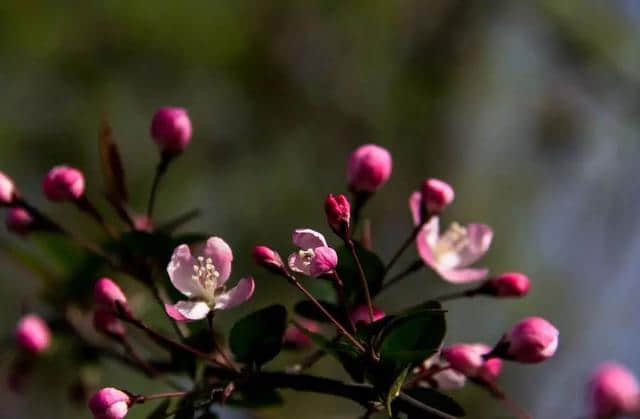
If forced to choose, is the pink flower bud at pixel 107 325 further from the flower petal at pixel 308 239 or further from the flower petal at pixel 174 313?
the flower petal at pixel 308 239

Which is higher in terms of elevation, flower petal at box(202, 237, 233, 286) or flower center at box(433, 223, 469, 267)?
flower petal at box(202, 237, 233, 286)

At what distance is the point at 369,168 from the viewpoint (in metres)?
1.29

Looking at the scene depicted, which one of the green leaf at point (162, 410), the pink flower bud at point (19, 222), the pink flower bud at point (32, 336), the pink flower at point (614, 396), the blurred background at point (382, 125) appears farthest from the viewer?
the blurred background at point (382, 125)

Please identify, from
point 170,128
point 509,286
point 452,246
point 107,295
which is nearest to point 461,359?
point 509,286

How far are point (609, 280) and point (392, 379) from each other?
322cm

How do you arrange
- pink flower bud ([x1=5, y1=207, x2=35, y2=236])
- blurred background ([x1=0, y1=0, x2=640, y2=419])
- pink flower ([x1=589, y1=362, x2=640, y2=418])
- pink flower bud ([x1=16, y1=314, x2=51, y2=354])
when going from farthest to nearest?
1. blurred background ([x1=0, y1=0, x2=640, y2=419])
2. pink flower bud ([x1=16, y1=314, x2=51, y2=354])
3. pink flower bud ([x1=5, y1=207, x2=35, y2=236])
4. pink flower ([x1=589, y1=362, x2=640, y2=418])

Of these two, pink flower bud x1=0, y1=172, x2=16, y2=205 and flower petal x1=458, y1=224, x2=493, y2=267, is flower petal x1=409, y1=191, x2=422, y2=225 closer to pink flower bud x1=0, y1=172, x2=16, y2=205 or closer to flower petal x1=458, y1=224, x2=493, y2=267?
flower petal x1=458, y1=224, x2=493, y2=267

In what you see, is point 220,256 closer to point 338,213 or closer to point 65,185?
point 338,213

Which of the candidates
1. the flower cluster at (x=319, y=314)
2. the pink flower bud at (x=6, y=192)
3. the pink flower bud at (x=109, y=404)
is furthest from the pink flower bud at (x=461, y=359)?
the pink flower bud at (x=6, y=192)

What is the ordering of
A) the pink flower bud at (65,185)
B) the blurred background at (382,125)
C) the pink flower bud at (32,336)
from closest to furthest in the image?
the pink flower bud at (65,185)
the pink flower bud at (32,336)
the blurred background at (382,125)

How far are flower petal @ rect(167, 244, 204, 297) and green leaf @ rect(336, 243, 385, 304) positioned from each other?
16 cm

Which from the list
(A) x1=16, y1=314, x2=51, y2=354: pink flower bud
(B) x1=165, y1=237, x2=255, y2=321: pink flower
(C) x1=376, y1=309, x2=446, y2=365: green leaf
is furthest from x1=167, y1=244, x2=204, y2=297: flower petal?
(A) x1=16, y1=314, x2=51, y2=354: pink flower bud

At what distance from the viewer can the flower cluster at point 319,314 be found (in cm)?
99

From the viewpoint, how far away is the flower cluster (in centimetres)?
99
